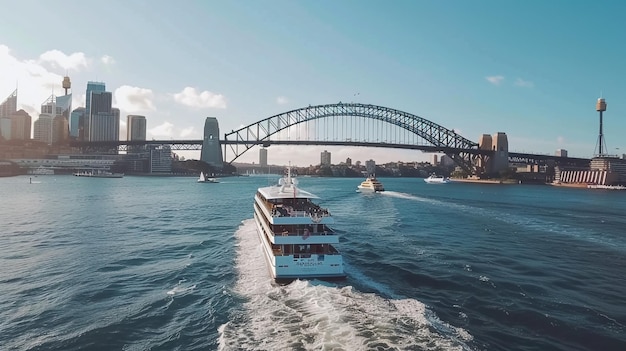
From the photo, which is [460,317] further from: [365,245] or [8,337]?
[8,337]

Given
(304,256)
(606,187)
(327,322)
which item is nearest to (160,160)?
(606,187)

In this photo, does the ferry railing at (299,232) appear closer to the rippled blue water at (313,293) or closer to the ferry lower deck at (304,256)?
the ferry lower deck at (304,256)

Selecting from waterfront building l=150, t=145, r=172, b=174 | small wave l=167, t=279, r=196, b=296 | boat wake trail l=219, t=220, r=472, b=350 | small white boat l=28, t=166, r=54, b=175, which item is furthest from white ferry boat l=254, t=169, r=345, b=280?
waterfront building l=150, t=145, r=172, b=174

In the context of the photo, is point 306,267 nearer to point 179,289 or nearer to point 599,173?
point 179,289

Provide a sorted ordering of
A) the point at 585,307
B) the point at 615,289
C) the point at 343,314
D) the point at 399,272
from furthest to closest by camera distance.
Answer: the point at 399,272 → the point at 615,289 → the point at 585,307 → the point at 343,314

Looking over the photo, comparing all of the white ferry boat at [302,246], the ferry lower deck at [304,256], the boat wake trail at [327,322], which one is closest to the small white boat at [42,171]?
the white ferry boat at [302,246]

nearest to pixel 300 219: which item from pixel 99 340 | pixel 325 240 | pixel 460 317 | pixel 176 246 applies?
pixel 325 240
